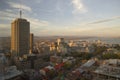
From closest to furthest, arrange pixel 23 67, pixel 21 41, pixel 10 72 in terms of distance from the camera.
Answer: pixel 10 72 → pixel 23 67 → pixel 21 41

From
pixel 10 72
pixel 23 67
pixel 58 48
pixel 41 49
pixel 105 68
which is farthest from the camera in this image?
pixel 58 48

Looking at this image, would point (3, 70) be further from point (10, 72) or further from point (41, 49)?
point (41, 49)

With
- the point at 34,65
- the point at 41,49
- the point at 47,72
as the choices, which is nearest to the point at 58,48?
the point at 41,49

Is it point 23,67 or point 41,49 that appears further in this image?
point 41,49

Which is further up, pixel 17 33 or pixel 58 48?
pixel 17 33

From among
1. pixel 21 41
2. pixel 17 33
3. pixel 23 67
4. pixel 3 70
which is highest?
pixel 17 33
